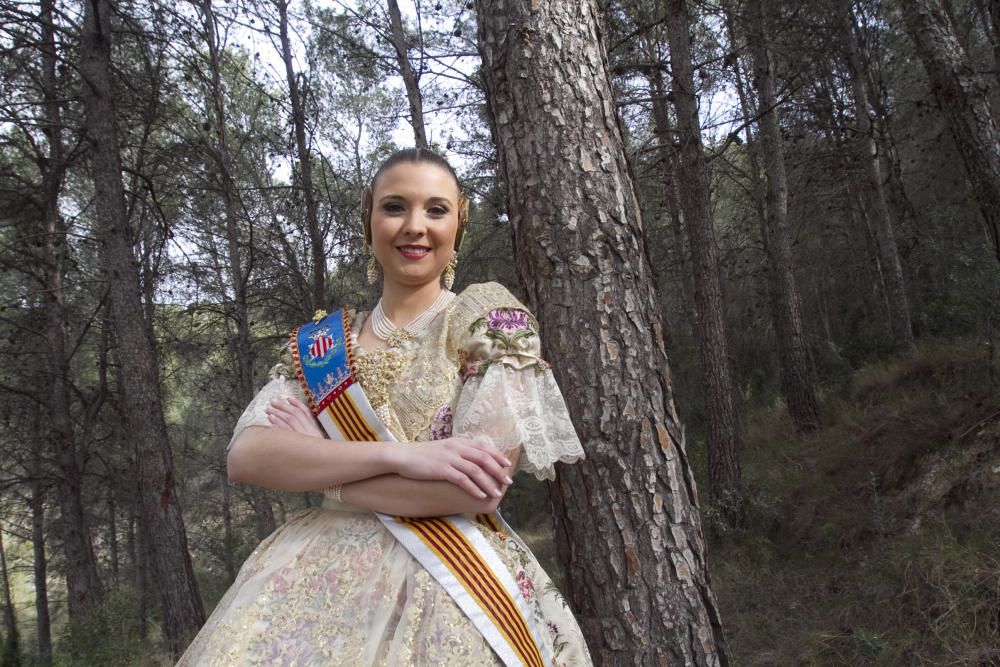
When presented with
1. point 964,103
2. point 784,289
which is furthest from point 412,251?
point 784,289

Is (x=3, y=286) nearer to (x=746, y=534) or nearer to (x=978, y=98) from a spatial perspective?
(x=746, y=534)

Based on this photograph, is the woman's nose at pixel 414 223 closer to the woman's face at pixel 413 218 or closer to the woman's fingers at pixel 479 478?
the woman's face at pixel 413 218

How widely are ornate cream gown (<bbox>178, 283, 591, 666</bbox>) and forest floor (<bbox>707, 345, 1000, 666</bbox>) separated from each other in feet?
9.56

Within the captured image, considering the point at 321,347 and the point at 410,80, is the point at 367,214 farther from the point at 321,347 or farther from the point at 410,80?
the point at 410,80

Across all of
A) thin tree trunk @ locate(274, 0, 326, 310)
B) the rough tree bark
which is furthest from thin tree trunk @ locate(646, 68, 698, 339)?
the rough tree bark

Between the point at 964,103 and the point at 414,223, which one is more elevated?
the point at 964,103

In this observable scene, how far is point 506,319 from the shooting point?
61.2 inches

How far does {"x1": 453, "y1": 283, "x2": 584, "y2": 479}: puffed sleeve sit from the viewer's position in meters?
1.44

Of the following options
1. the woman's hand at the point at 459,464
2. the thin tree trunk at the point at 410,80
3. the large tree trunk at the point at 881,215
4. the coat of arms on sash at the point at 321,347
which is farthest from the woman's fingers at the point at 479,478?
the large tree trunk at the point at 881,215

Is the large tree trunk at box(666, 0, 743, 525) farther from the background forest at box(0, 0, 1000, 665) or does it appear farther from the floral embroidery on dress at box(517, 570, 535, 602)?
the floral embroidery on dress at box(517, 570, 535, 602)

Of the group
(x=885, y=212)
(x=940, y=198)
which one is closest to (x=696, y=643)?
→ (x=885, y=212)

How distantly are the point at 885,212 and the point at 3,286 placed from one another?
47.7 ft

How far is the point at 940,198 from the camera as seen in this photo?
531 inches

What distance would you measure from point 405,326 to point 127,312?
5.28m
